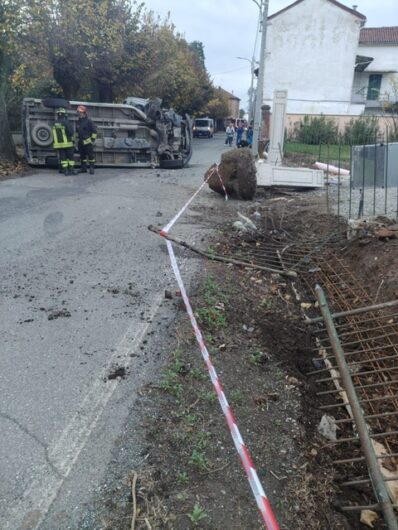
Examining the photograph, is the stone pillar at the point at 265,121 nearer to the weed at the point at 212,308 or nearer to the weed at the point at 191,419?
the weed at the point at 212,308

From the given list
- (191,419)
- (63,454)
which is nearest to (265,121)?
A: (191,419)

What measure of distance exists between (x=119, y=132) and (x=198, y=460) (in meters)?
13.3

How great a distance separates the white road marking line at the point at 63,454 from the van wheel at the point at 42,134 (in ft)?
37.8

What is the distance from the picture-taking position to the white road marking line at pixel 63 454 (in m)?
2.10

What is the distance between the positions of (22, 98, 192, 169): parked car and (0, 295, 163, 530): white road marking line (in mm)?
11685

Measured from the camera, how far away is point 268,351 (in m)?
3.83

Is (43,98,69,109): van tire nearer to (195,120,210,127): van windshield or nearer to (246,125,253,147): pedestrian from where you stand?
(246,125,253,147): pedestrian

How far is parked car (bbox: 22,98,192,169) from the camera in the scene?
13266 millimetres

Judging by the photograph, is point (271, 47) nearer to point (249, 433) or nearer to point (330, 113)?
point (330, 113)

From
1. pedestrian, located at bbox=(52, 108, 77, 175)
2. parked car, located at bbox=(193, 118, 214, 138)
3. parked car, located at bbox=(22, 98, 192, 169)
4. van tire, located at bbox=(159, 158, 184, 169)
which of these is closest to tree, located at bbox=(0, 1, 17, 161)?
parked car, located at bbox=(22, 98, 192, 169)

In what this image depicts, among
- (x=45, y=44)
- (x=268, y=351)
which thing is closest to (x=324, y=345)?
(x=268, y=351)

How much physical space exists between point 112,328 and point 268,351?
141 centimetres

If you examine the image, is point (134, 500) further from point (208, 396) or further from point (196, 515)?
point (208, 396)

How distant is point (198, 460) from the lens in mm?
2471
